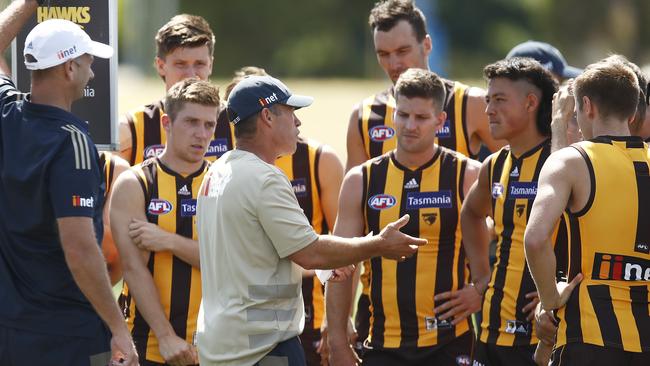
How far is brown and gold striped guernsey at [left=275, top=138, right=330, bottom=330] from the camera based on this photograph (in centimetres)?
720

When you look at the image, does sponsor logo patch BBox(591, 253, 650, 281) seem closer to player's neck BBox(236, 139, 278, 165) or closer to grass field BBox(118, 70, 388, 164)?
player's neck BBox(236, 139, 278, 165)

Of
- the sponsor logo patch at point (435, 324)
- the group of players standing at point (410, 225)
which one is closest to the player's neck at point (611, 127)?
the group of players standing at point (410, 225)

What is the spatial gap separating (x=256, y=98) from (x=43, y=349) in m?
1.56

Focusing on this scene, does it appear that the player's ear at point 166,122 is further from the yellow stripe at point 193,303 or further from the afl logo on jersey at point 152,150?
the yellow stripe at point 193,303

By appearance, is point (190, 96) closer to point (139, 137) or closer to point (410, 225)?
point (139, 137)

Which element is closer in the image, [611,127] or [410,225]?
[611,127]

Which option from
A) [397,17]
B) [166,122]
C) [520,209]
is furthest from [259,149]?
[397,17]

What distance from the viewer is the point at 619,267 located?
206 inches

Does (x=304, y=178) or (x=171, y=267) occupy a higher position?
(x=304, y=178)

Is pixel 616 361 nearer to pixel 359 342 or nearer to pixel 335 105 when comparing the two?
pixel 359 342

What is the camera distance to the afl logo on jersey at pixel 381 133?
7.63 metres

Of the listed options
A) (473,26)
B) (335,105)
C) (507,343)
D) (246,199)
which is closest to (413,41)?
(507,343)

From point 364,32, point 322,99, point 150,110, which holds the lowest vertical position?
point 150,110

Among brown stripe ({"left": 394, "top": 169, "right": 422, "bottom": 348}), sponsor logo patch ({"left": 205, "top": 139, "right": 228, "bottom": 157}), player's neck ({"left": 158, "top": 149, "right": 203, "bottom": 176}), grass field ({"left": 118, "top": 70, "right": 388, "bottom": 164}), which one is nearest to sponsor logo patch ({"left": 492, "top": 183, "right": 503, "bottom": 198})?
brown stripe ({"left": 394, "top": 169, "right": 422, "bottom": 348})
